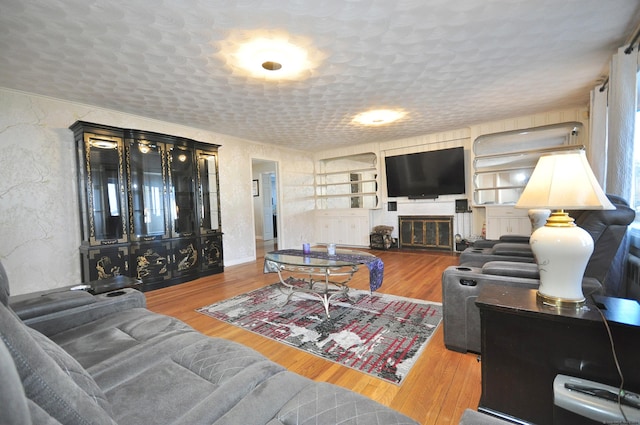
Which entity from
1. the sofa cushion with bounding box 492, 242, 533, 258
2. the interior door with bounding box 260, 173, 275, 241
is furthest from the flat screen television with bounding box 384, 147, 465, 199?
the interior door with bounding box 260, 173, 275, 241

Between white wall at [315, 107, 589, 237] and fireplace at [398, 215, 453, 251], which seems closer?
white wall at [315, 107, 589, 237]

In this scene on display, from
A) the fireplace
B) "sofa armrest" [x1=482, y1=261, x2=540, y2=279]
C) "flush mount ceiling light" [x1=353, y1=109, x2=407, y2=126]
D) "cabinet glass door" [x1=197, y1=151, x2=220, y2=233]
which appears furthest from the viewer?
the fireplace

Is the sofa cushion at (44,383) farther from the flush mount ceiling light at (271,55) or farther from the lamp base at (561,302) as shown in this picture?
the flush mount ceiling light at (271,55)

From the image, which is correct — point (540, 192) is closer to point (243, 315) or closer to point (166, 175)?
point (243, 315)

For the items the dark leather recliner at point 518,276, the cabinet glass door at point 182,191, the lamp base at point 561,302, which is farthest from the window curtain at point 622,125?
the cabinet glass door at point 182,191

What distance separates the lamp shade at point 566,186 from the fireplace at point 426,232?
4.89 meters

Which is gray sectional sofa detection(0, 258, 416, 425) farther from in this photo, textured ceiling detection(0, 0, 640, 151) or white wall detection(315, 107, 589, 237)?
white wall detection(315, 107, 589, 237)

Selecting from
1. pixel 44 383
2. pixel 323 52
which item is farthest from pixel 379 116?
pixel 44 383

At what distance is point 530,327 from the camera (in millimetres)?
1301

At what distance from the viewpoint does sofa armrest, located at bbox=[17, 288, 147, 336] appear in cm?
148

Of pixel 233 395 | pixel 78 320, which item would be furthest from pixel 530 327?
pixel 78 320

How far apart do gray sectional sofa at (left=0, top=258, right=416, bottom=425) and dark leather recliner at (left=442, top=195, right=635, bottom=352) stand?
1443 mm

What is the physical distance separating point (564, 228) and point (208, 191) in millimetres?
4659

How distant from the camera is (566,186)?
1.31m
